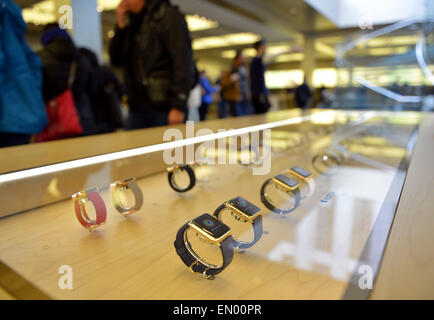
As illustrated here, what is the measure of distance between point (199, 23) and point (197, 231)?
26.5ft

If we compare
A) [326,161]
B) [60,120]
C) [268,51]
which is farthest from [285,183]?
[268,51]

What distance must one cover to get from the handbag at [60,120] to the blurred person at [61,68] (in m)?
0.04

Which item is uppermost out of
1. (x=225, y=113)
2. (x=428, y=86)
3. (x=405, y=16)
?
(x=405, y=16)

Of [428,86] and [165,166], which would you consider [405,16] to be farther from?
[165,166]

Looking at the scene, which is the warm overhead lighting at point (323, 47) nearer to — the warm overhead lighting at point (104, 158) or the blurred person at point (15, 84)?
the blurred person at point (15, 84)

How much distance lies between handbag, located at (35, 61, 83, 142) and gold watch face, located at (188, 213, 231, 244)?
1406 millimetres

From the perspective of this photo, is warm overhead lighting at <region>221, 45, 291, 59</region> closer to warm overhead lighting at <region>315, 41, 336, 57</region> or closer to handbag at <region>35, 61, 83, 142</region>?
warm overhead lighting at <region>315, 41, 336, 57</region>

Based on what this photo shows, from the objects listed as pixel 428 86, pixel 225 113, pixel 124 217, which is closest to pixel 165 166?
pixel 124 217

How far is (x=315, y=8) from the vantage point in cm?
690

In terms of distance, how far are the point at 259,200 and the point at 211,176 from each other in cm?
31

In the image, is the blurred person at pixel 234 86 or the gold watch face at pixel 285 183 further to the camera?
the blurred person at pixel 234 86

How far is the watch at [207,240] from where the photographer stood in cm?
49

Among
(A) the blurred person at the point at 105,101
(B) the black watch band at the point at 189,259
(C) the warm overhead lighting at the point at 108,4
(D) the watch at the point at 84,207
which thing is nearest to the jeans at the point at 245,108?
(A) the blurred person at the point at 105,101

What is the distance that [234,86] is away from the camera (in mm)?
4379
